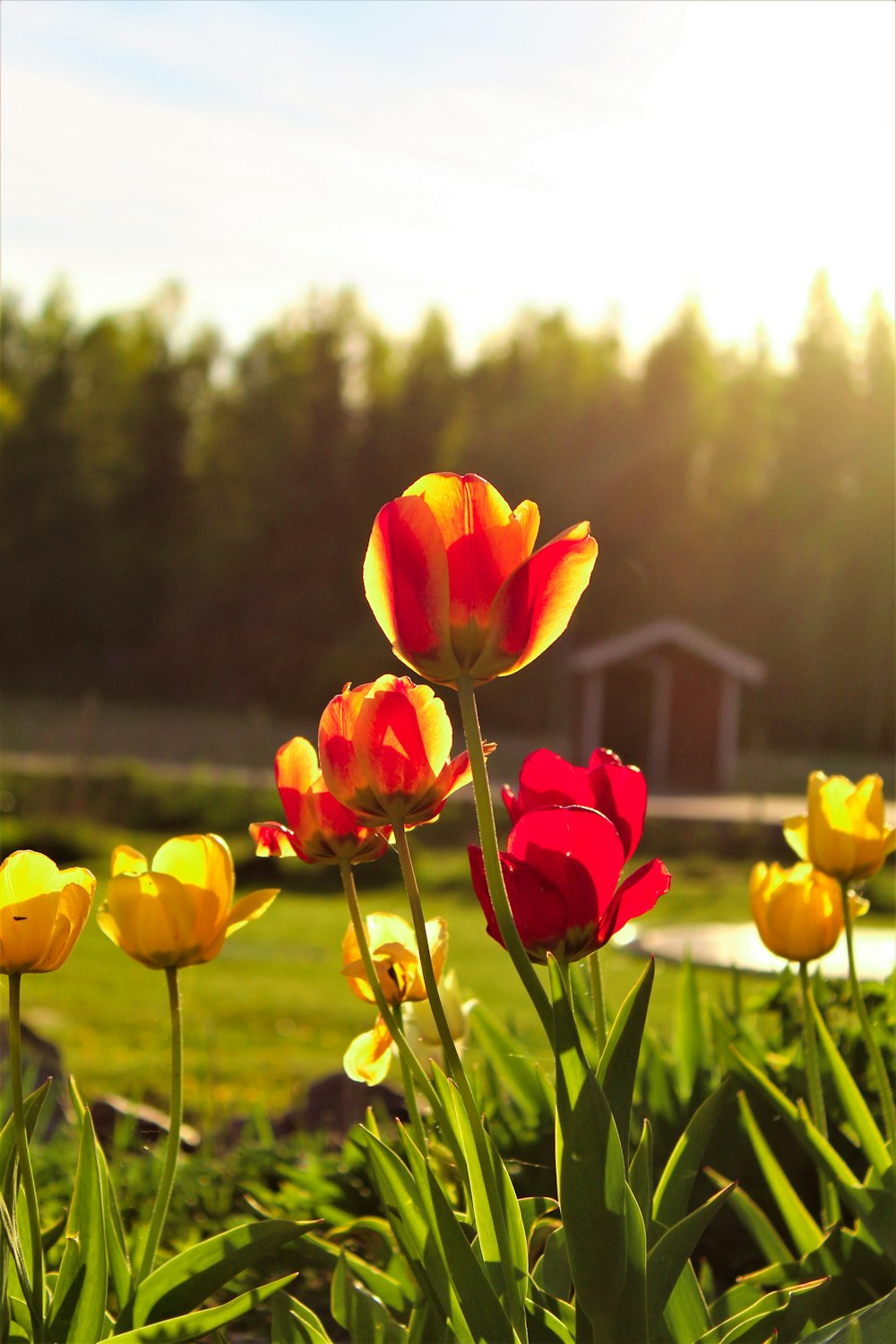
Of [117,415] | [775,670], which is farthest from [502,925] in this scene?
[117,415]

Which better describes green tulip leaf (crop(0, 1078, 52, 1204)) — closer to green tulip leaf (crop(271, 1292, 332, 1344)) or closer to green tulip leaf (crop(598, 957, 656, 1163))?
green tulip leaf (crop(271, 1292, 332, 1344))

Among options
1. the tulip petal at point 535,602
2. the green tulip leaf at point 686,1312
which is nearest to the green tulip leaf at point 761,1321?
the green tulip leaf at point 686,1312

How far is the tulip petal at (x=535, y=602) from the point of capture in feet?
2.44

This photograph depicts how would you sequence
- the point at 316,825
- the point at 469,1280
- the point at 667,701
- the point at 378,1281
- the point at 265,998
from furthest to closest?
the point at 667,701, the point at 265,998, the point at 378,1281, the point at 316,825, the point at 469,1280

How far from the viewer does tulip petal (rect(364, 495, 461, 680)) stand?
29.1 inches

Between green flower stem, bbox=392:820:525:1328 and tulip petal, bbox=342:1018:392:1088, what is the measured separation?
0.14 meters

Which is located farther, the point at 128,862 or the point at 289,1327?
the point at 128,862

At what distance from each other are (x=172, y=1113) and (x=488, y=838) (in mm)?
401

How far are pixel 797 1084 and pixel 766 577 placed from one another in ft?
116

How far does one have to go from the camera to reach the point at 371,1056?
977 mm

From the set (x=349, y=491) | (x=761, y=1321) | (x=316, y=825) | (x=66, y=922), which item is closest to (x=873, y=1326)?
(x=761, y=1321)

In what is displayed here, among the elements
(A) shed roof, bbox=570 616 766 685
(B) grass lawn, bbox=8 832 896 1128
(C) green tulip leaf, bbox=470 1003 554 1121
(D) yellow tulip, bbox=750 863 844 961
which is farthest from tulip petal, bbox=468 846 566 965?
(A) shed roof, bbox=570 616 766 685

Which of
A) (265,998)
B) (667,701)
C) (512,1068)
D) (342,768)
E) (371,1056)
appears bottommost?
(265,998)

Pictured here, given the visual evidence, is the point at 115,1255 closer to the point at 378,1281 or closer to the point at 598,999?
the point at 378,1281
